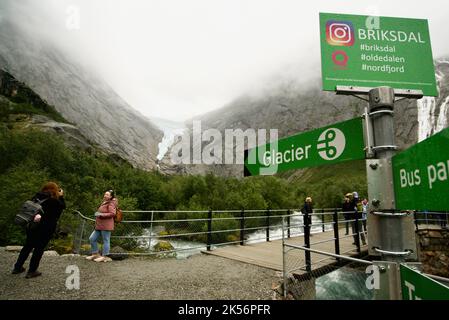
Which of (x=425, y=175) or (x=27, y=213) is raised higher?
(x=425, y=175)

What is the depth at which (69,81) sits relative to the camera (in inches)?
4995

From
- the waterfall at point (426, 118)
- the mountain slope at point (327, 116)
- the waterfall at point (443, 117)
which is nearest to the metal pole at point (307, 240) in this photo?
the waterfall at point (443, 117)

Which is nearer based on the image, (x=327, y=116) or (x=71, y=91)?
(x=71, y=91)

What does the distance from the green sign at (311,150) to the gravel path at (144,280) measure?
2.87m

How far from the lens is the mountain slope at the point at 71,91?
11231 cm

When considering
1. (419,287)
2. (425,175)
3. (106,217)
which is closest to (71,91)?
(106,217)

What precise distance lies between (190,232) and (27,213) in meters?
17.4

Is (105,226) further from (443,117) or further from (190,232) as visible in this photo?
(443,117)

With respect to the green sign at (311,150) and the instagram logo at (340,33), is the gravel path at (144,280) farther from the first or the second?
the instagram logo at (340,33)

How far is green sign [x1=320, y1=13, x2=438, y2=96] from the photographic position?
7.15 feet

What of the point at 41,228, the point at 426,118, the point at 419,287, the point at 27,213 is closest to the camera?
the point at 419,287

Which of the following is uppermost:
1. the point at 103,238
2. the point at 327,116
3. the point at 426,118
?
the point at 327,116

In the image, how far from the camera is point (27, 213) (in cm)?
506

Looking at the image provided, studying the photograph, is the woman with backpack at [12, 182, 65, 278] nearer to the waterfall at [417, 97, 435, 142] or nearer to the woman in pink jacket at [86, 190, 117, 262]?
the woman in pink jacket at [86, 190, 117, 262]
